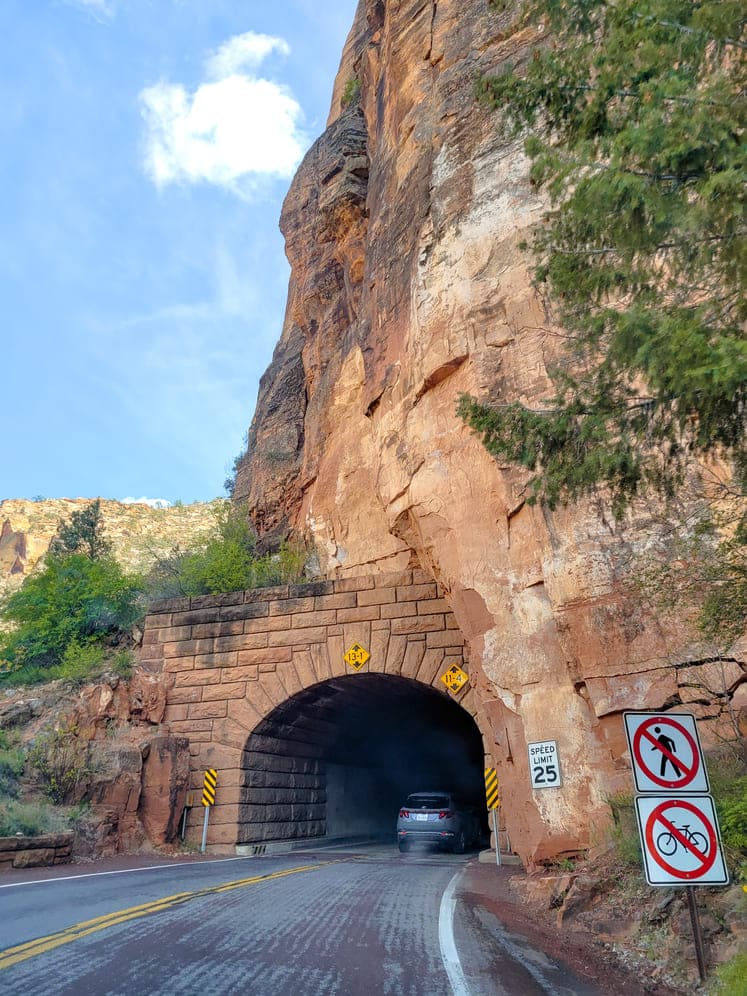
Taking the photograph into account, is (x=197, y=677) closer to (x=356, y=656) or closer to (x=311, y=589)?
(x=311, y=589)

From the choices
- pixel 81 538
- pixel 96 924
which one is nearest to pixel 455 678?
pixel 96 924

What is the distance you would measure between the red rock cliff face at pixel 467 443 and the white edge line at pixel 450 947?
2.43 metres

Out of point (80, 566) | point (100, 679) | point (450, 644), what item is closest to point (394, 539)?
point (450, 644)

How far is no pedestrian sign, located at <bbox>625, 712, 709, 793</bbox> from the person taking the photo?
5.09 metres

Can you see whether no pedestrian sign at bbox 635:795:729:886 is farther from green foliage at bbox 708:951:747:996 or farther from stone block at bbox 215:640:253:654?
stone block at bbox 215:640:253:654

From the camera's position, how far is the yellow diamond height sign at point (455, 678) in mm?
15083

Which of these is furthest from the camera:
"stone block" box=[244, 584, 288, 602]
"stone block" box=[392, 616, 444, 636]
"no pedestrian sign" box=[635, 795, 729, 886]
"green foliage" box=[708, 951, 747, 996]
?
"stone block" box=[244, 584, 288, 602]

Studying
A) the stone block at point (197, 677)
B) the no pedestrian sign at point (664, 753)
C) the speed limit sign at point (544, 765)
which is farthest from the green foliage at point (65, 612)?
the no pedestrian sign at point (664, 753)

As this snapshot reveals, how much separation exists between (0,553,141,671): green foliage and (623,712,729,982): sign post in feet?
54.7

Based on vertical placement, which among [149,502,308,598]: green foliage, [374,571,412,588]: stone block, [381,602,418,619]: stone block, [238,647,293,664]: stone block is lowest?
[238,647,293,664]: stone block

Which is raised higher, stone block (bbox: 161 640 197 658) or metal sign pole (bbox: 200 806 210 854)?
stone block (bbox: 161 640 197 658)

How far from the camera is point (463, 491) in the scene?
1281 centimetres

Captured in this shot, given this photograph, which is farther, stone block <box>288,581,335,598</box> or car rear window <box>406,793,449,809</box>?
car rear window <box>406,793,449,809</box>

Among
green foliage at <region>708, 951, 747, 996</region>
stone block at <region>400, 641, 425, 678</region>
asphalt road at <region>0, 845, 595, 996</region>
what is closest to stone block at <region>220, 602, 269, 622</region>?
stone block at <region>400, 641, 425, 678</region>
